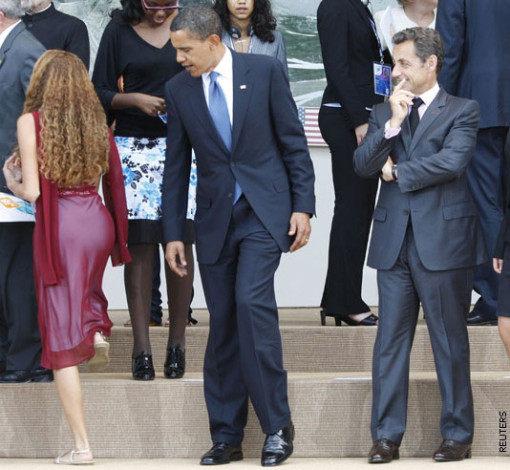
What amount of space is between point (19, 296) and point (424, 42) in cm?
194

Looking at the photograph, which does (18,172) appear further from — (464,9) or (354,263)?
(464,9)

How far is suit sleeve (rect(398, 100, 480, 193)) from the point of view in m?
4.48

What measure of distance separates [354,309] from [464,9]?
143cm

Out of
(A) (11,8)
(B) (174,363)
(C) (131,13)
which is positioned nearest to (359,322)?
(B) (174,363)

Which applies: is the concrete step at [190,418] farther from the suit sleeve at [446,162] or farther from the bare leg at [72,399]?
the suit sleeve at [446,162]

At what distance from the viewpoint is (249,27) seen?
5.57 metres

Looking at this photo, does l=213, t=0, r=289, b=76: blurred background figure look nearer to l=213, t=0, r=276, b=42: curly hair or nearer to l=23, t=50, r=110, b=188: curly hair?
l=213, t=0, r=276, b=42: curly hair

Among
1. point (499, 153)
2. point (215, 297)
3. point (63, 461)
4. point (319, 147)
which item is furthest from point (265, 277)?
point (319, 147)

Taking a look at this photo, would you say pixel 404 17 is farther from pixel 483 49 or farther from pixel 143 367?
pixel 143 367

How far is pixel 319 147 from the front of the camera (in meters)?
7.72

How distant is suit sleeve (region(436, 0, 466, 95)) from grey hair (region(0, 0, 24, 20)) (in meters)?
1.85

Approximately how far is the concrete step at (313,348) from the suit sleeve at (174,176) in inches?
31.6

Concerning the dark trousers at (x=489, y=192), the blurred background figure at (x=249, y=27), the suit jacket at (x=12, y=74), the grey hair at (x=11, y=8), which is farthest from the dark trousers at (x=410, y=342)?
the grey hair at (x=11, y=8)

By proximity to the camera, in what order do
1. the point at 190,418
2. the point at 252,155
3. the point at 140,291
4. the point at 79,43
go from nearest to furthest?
the point at 252,155, the point at 190,418, the point at 140,291, the point at 79,43
